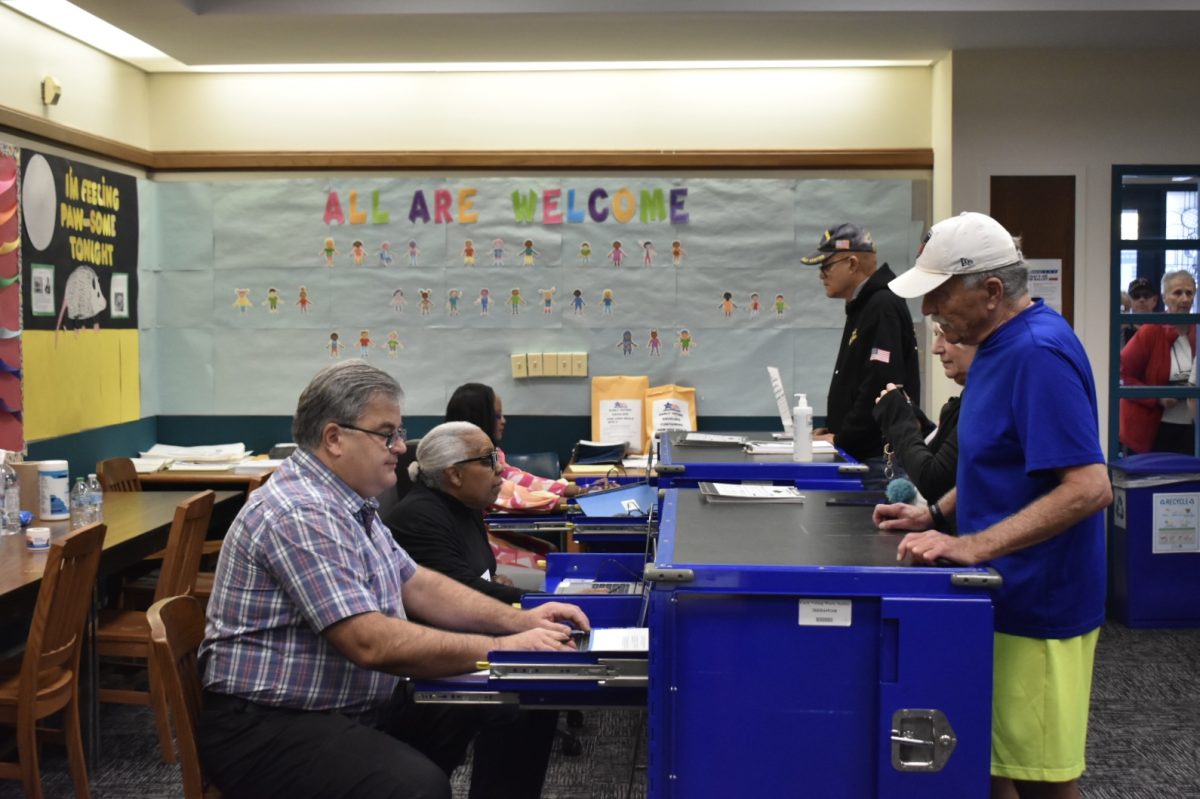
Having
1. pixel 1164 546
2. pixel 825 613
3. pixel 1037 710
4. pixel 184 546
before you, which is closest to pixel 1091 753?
pixel 1164 546

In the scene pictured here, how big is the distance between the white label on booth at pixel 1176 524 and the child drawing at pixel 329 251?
13.7 ft

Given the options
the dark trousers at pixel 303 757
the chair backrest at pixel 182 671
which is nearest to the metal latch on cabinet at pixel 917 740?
the dark trousers at pixel 303 757

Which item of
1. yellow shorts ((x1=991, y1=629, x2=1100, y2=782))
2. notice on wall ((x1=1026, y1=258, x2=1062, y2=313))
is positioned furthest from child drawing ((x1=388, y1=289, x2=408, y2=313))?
yellow shorts ((x1=991, y1=629, x2=1100, y2=782))

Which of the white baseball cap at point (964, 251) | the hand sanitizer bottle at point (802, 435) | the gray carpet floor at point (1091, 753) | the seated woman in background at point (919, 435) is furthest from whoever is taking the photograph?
the gray carpet floor at point (1091, 753)

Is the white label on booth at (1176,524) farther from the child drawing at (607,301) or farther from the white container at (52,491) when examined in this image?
the white container at (52,491)

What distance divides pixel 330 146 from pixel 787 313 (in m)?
2.51

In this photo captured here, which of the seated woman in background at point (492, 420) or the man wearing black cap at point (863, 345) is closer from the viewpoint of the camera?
the man wearing black cap at point (863, 345)

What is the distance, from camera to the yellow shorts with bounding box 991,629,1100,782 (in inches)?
84.9

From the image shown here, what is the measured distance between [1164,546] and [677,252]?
271cm

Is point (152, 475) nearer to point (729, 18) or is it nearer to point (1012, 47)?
point (729, 18)

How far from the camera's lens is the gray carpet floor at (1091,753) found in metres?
3.72

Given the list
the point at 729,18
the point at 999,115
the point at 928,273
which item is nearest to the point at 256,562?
the point at 928,273

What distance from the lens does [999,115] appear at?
19.1 ft

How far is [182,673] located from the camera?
238cm
